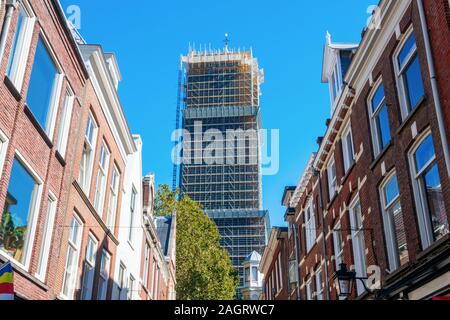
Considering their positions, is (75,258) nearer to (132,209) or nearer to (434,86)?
(132,209)

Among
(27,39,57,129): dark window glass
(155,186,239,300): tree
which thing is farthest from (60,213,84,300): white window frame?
(155,186,239,300): tree

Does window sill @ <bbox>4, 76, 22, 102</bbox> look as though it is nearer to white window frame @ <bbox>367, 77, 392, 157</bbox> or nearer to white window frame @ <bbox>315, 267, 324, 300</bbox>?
white window frame @ <bbox>367, 77, 392, 157</bbox>

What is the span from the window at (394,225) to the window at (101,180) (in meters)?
9.35

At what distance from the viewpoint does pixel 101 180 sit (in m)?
17.5

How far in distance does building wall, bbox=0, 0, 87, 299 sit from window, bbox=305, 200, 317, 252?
13.3 meters

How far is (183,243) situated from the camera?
147ft

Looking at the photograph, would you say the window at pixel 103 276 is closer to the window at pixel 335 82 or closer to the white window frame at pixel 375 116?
the white window frame at pixel 375 116

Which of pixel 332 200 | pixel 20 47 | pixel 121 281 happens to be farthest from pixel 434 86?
pixel 121 281

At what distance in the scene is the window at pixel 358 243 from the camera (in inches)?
636

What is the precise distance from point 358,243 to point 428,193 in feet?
19.0

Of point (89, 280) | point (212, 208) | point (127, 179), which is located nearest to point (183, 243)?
point (127, 179)

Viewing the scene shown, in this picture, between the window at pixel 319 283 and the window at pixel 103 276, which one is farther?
the window at pixel 319 283

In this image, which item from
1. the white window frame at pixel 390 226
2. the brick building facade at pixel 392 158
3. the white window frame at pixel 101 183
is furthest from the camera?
the white window frame at pixel 101 183

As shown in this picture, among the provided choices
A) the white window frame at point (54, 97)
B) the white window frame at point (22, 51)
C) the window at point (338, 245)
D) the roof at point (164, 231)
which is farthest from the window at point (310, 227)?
the white window frame at point (22, 51)
